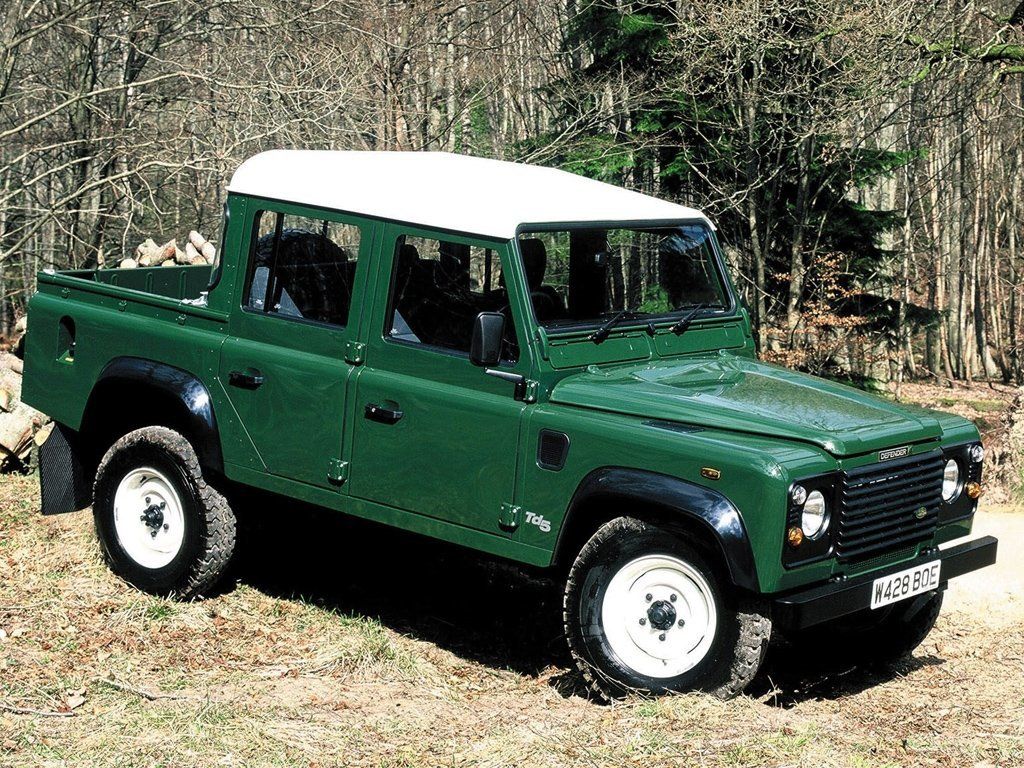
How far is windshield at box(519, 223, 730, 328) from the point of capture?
562 centimetres

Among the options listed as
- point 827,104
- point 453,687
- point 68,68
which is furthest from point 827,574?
point 68,68

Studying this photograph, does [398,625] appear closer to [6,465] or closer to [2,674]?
[2,674]

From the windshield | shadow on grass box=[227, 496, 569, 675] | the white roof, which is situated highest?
the white roof

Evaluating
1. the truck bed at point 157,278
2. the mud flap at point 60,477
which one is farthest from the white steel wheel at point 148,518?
the truck bed at point 157,278

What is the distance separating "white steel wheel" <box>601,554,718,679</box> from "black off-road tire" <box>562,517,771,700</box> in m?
0.02

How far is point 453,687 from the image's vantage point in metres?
5.86

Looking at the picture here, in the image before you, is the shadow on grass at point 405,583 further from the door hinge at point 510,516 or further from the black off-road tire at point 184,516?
the door hinge at point 510,516

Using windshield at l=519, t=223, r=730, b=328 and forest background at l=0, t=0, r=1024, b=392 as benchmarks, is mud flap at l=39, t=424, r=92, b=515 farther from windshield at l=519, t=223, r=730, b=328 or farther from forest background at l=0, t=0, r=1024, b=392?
forest background at l=0, t=0, r=1024, b=392

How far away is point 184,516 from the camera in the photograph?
6.60 metres

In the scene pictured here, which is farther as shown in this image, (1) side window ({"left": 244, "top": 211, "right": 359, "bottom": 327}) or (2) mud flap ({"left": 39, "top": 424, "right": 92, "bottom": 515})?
(2) mud flap ({"left": 39, "top": 424, "right": 92, "bottom": 515})

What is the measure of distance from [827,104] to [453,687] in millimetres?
12574

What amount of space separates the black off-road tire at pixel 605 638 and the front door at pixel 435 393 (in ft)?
1.66

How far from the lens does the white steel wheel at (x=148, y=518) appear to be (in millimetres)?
6695

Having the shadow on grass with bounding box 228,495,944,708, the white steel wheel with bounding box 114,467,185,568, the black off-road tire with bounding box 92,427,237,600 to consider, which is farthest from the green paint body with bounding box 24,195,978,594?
the white steel wheel with bounding box 114,467,185,568
